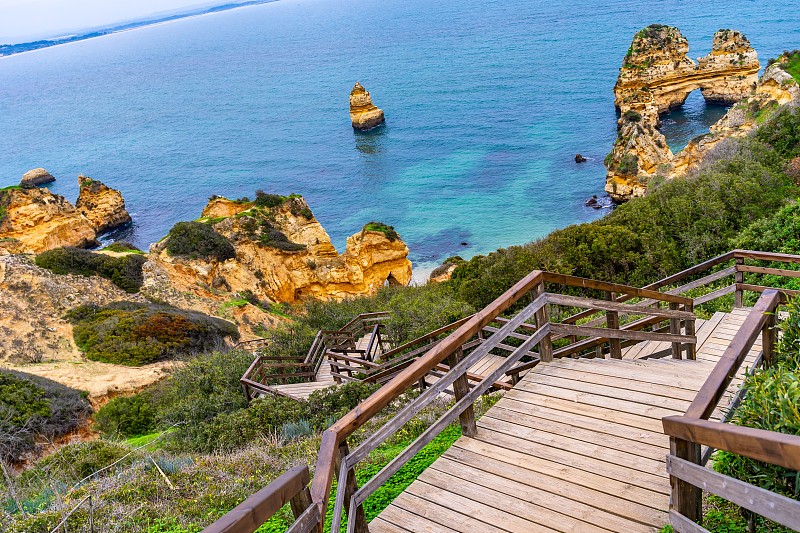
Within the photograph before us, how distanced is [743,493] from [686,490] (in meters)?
0.62

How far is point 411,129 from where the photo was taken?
77.1m

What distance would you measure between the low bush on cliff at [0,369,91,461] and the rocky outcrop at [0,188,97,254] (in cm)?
3195

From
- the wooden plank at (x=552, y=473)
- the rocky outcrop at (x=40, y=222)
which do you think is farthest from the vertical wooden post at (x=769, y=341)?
the rocky outcrop at (x=40, y=222)

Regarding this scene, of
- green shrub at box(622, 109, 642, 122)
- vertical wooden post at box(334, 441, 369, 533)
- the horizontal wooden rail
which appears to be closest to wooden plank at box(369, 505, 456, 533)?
vertical wooden post at box(334, 441, 369, 533)

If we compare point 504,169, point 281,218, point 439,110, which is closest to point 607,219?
point 281,218

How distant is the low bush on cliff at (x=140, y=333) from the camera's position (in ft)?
63.4

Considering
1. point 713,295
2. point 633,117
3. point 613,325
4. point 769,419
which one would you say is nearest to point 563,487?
point 769,419

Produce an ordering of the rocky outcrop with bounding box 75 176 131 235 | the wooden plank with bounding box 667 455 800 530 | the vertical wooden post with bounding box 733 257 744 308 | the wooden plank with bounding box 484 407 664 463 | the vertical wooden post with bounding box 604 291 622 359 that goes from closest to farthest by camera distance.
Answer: the wooden plank with bounding box 667 455 800 530 → the wooden plank with bounding box 484 407 664 463 → the vertical wooden post with bounding box 604 291 622 359 → the vertical wooden post with bounding box 733 257 744 308 → the rocky outcrop with bounding box 75 176 131 235

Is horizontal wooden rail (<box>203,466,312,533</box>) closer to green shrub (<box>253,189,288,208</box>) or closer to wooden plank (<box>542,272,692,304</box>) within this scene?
wooden plank (<box>542,272,692,304</box>)

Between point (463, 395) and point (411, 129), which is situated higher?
point (463, 395)

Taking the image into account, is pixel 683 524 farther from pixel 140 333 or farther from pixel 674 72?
pixel 674 72

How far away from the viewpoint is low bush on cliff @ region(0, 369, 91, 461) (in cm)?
1287

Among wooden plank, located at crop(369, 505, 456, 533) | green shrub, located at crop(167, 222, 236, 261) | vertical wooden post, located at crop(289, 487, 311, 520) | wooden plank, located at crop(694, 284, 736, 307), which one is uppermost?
vertical wooden post, located at crop(289, 487, 311, 520)

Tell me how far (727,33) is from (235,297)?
5822 centimetres
